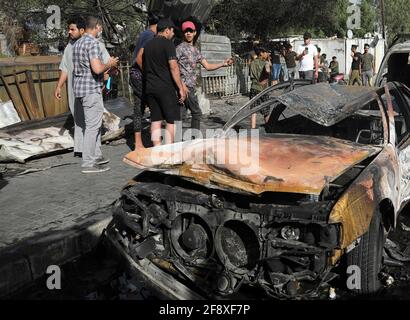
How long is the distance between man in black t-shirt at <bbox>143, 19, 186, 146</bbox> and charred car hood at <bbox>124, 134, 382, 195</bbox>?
6.79 feet

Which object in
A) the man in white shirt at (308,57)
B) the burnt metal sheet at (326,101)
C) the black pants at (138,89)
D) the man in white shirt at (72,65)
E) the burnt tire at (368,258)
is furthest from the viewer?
the man in white shirt at (308,57)

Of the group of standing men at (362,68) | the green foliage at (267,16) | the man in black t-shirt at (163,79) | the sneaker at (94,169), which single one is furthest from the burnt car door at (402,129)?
the green foliage at (267,16)

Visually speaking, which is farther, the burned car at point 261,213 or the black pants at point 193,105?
the black pants at point 193,105

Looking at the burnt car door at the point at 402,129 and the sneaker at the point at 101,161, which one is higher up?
the burnt car door at the point at 402,129

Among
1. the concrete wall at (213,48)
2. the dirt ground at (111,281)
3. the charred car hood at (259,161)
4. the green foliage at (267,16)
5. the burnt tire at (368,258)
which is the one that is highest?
the green foliage at (267,16)

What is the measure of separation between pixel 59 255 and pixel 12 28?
11183 millimetres

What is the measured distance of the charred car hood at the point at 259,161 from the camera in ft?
9.93

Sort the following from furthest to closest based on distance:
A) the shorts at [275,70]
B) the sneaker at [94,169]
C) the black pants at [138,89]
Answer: the shorts at [275,70] → the black pants at [138,89] → the sneaker at [94,169]

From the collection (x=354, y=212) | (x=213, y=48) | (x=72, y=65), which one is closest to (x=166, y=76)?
(x=72, y=65)

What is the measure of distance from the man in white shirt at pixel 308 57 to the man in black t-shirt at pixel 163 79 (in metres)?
6.27

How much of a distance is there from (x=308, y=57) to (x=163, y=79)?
22.0 feet

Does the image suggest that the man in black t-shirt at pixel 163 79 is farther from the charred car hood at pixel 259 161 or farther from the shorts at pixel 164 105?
the charred car hood at pixel 259 161
